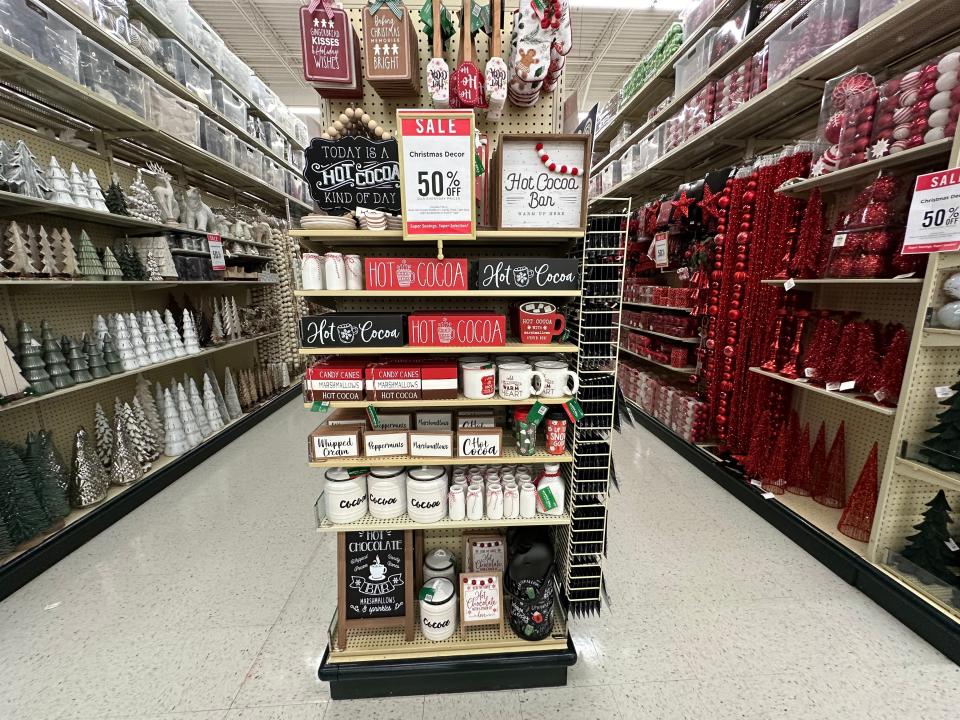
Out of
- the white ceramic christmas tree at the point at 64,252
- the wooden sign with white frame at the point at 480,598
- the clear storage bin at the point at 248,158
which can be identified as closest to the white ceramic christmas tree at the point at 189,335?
the white ceramic christmas tree at the point at 64,252

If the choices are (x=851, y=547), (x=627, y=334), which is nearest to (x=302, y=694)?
(x=851, y=547)

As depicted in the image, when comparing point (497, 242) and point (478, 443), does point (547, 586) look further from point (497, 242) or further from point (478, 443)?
point (497, 242)

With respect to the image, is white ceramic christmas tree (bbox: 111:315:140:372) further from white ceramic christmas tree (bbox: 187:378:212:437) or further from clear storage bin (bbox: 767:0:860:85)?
clear storage bin (bbox: 767:0:860:85)

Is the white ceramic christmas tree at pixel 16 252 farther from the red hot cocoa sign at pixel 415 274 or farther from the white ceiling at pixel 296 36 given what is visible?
the white ceiling at pixel 296 36

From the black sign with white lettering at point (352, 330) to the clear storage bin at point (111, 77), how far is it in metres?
2.57

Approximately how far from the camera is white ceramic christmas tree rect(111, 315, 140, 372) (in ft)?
9.41

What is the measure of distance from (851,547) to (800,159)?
7.42 ft

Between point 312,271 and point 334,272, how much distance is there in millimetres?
73

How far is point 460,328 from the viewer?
1.39m

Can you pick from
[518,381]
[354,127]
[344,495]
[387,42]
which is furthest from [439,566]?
[387,42]

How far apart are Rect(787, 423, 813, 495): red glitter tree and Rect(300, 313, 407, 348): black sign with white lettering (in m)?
2.74

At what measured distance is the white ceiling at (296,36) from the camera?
606 cm

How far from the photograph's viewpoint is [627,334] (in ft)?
16.2

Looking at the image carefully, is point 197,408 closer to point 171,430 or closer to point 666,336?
point 171,430
